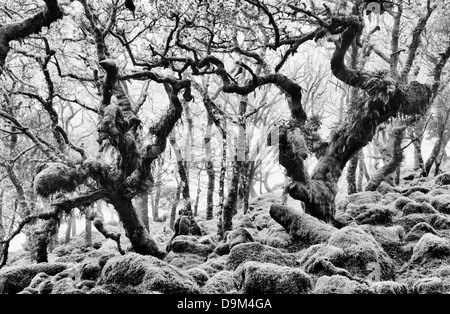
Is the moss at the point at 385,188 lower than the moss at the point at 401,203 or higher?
higher

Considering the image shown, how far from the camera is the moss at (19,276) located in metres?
7.62

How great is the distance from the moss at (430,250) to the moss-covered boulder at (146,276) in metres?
4.32

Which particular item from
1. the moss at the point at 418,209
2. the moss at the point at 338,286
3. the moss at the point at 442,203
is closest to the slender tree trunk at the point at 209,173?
the moss at the point at 418,209

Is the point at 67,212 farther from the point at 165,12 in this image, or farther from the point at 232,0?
the point at 232,0

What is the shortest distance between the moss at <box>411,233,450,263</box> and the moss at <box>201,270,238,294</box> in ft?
11.7

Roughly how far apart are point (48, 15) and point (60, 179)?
3851 mm

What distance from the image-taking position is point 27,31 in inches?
347

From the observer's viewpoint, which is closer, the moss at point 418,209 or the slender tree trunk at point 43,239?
the slender tree trunk at point 43,239

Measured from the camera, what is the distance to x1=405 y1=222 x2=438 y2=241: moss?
8.62m

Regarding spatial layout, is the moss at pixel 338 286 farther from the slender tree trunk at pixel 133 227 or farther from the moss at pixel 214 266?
the slender tree trunk at pixel 133 227

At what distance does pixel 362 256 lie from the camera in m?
6.92

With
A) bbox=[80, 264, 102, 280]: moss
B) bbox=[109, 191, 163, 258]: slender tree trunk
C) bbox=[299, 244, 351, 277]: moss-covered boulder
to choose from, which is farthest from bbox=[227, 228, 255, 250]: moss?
bbox=[80, 264, 102, 280]: moss

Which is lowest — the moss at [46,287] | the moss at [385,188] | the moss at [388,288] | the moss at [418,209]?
the moss at [46,287]

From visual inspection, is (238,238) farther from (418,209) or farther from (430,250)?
(418,209)
